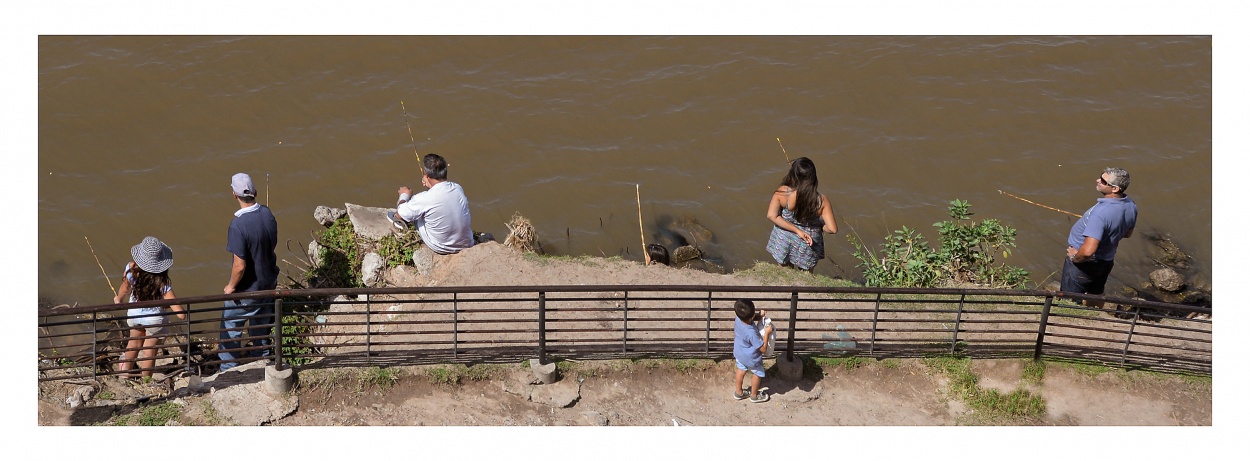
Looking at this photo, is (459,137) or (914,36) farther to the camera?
(914,36)

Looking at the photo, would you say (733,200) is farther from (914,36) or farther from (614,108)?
(914,36)

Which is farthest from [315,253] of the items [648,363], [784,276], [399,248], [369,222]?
[784,276]

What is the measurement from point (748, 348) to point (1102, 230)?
3.88 meters

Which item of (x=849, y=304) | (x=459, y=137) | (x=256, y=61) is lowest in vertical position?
(x=849, y=304)

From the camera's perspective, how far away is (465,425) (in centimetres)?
776

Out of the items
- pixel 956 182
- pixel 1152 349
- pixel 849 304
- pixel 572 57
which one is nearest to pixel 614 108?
pixel 572 57

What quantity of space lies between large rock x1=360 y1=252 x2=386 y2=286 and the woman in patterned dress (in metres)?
4.16

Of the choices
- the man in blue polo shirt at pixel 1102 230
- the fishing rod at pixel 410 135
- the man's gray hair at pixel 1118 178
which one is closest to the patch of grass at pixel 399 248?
the fishing rod at pixel 410 135

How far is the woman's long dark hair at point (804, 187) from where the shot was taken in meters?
9.36

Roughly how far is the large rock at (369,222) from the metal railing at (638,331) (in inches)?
40.2

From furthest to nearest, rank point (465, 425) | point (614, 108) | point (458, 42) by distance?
point (458, 42) → point (614, 108) → point (465, 425)

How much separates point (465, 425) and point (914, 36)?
12.4 m

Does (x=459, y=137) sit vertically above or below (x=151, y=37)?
below

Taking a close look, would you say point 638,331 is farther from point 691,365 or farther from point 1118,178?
point 1118,178
